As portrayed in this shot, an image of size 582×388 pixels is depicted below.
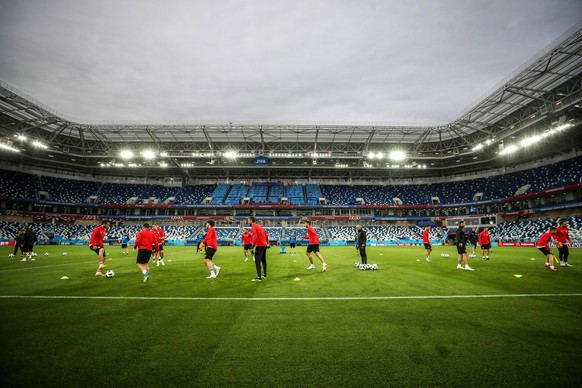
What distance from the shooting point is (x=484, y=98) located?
1310 inches

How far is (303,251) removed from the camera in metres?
27.5

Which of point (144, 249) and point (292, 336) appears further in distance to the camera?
point (144, 249)

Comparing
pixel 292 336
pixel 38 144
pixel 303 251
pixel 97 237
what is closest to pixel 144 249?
pixel 97 237

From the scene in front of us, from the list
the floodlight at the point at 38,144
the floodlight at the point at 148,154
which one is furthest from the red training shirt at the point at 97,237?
the floodlight at the point at 38,144

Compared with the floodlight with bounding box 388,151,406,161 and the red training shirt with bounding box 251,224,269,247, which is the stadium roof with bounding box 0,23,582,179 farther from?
the red training shirt with bounding box 251,224,269,247

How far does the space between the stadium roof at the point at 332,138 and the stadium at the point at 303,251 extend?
0.38 m

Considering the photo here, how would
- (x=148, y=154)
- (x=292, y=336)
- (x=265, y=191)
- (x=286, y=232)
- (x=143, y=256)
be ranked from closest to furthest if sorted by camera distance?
(x=292, y=336), (x=143, y=256), (x=148, y=154), (x=286, y=232), (x=265, y=191)

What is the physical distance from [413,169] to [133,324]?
65332 millimetres

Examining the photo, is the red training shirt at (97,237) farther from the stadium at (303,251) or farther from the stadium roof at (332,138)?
the stadium roof at (332,138)

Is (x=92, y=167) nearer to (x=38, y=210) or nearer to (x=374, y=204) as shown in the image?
(x=38, y=210)

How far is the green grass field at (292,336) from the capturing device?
2.95 m

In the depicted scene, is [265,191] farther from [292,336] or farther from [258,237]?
[292,336]

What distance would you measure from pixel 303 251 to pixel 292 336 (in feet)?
77.8

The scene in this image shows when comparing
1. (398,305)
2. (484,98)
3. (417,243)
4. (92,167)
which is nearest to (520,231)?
(417,243)
